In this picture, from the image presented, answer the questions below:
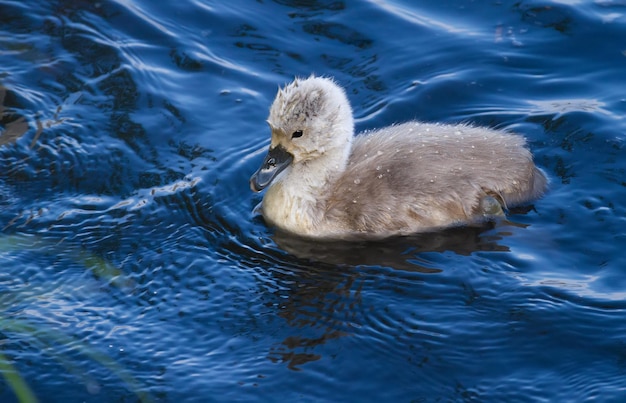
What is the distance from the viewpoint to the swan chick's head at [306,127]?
652 centimetres

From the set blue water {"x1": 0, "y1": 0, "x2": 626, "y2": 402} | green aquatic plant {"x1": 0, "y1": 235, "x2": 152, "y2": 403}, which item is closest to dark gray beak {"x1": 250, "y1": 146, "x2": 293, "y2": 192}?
blue water {"x1": 0, "y1": 0, "x2": 626, "y2": 402}

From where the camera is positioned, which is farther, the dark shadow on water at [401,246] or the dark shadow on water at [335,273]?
the dark shadow on water at [401,246]

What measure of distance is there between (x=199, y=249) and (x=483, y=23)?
385cm

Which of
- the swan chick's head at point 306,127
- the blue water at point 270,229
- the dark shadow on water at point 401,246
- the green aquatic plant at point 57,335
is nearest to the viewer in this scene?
the green aquatic plant at point 57,335

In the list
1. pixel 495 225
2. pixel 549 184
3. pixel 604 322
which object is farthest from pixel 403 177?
pixel 604 322

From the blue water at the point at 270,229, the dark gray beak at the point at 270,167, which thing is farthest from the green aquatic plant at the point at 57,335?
the dark gray beak at the point at 270,167

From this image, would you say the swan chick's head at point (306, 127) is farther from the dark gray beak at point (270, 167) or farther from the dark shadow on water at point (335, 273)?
the dark shadow on water at point (335, 273)

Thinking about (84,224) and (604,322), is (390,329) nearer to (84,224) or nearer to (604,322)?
(604,322)

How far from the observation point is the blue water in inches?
211

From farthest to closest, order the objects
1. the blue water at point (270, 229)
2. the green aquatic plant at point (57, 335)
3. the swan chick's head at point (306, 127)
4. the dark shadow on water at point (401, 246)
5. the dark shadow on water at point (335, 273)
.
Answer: the swan chick's head at point (306, 127) < the dark shadow on water at point (401, 246) < the dark shadow on water at point (335, 273) < the blue water at point (270, 229) < the green aquatic plant at point (57, 335)

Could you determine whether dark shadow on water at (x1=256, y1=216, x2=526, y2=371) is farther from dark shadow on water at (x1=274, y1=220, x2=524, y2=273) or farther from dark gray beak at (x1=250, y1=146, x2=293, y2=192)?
dark gray beak at (x1=250, y1=146, x2=293, y2=192)

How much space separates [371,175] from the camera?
21.8ft

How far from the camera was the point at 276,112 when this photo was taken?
6.54m

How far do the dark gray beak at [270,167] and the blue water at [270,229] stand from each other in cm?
32
